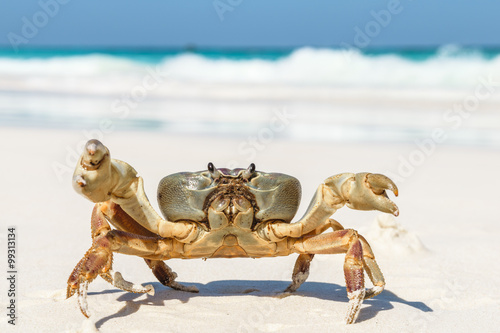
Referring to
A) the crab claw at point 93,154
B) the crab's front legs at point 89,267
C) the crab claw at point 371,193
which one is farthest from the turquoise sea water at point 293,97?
the crab claw at point 93,154

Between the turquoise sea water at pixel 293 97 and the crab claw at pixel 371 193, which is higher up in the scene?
the turquoise sea water at pixel 293 97

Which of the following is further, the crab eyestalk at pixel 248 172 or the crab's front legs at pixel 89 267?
the crab eyestalk at pixel 248 172

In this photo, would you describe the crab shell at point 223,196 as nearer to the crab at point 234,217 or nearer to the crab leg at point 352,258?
Answer: the crab at point 234,217

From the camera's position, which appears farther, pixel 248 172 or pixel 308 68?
pixel 308 68

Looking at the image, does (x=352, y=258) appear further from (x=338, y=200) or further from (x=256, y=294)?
(x=256, y=294)

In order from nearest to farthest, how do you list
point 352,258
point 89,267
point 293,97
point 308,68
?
point 89,267 < point 352,258 < point 293,97 < point 308,68

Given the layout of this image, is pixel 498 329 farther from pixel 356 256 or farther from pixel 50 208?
pixel 50 208

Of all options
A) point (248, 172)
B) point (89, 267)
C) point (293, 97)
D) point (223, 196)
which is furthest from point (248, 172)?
point (293, 97)

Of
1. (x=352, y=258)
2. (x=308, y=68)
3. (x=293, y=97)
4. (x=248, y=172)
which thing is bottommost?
(x=352, y=258)

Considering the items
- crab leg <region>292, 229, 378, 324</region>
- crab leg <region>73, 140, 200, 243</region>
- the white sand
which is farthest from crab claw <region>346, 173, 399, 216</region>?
crab leg <region>73, 140, 200, 243</region>
